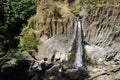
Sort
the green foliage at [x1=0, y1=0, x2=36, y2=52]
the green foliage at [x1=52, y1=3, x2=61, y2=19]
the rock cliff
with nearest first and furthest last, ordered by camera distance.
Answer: the rock cliff, the green foliage at [x1=52, y1=3, x2=61, y2=19], the green foliage at [x1=0, y1=0, x2=36, y2=52]

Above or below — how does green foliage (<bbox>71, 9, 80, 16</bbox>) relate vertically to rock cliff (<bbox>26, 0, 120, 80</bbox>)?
above

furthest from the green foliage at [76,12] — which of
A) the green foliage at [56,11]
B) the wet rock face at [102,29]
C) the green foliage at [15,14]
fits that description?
the green foliage at [15,14]

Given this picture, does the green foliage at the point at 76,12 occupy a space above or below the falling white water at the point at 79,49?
above

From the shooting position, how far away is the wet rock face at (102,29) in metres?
30.7

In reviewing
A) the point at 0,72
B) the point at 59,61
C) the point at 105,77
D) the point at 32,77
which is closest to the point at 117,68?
the point at 105,77

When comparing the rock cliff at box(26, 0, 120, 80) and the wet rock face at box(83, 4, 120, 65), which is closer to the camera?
the rock cliff at box(26, 0, 120, 80)

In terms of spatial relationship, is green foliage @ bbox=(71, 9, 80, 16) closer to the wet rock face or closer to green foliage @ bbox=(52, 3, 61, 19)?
the wet rock face

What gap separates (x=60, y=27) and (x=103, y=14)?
4016 millimetres

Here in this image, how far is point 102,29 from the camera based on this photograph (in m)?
31.0

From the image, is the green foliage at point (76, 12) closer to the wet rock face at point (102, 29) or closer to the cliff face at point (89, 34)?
the cliff face at point (89, 34)

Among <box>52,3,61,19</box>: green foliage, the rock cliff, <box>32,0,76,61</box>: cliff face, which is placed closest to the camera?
the rock cliff

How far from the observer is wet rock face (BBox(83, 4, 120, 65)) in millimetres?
30672

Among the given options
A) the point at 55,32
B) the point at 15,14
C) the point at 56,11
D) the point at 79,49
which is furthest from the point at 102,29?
the point at 15,14

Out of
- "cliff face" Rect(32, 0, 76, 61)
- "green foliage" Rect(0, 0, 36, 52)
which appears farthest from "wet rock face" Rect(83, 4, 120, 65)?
"green foliage" Rect(0, 0, 36, 52)
